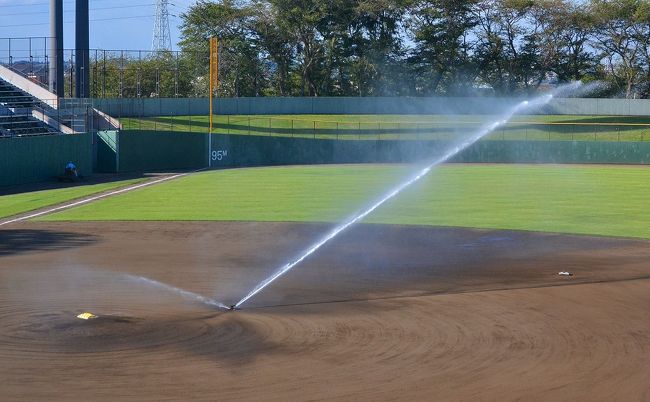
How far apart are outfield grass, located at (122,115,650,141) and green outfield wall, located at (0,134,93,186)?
20.9 metres

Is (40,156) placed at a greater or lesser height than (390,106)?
lesser

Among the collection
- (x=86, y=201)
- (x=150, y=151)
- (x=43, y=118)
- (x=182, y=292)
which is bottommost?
(x=86, y=201)

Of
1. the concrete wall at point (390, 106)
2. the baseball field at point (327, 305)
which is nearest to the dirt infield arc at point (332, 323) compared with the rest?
the baseball field at point (327, 305)

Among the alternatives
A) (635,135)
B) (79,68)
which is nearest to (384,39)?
(635,135)

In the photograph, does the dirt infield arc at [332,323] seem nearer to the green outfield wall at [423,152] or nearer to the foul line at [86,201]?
the foul line at [86,201]

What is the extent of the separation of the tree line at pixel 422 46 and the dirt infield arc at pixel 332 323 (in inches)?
2664

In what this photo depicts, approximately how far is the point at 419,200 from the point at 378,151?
31.7 m

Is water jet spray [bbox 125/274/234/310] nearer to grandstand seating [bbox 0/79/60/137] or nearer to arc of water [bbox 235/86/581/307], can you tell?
arc of water [bbox 235/86/581/307]

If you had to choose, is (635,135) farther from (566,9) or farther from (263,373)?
(263,373)

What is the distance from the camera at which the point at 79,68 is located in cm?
5850

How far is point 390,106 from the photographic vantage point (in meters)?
82.2

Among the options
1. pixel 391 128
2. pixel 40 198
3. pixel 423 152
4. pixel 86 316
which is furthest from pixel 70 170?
pixel 391 128

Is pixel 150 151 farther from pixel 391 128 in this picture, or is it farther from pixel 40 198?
pixel 391 128

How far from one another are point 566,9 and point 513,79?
27.7 feet
